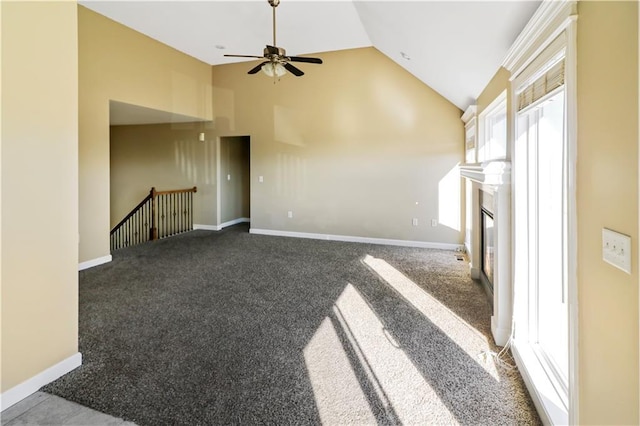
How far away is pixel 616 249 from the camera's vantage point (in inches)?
43.4

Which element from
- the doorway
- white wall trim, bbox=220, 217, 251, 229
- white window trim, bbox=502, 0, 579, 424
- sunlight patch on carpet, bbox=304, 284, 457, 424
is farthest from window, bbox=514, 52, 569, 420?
white wall trim, bbox=220, 217, 251, 229

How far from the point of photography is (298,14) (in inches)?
173

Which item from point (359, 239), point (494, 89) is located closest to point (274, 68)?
point (494, 89)

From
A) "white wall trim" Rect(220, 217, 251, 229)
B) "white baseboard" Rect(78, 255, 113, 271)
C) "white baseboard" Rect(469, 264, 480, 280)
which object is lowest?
"white baseboard" Rect(469, 264, 480, 280)

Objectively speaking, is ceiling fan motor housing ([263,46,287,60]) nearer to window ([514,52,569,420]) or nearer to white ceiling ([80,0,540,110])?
white ceiling ([80,0,540,110])

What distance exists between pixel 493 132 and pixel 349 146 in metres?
2.73

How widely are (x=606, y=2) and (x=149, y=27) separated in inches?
222

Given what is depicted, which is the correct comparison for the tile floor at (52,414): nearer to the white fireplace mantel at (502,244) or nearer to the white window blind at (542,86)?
the white fireplace mantel at (502,244)

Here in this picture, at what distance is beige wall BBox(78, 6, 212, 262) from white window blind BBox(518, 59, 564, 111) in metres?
5.12

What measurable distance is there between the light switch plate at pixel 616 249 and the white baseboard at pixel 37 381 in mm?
2951

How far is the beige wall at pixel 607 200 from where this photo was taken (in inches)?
39.8

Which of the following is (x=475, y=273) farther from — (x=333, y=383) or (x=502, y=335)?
(x=333, y=383)

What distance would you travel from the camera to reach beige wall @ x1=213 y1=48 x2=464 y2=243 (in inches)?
219

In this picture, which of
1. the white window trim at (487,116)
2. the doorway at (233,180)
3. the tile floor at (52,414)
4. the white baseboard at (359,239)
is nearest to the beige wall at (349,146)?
the white baseboard at (359,239)
